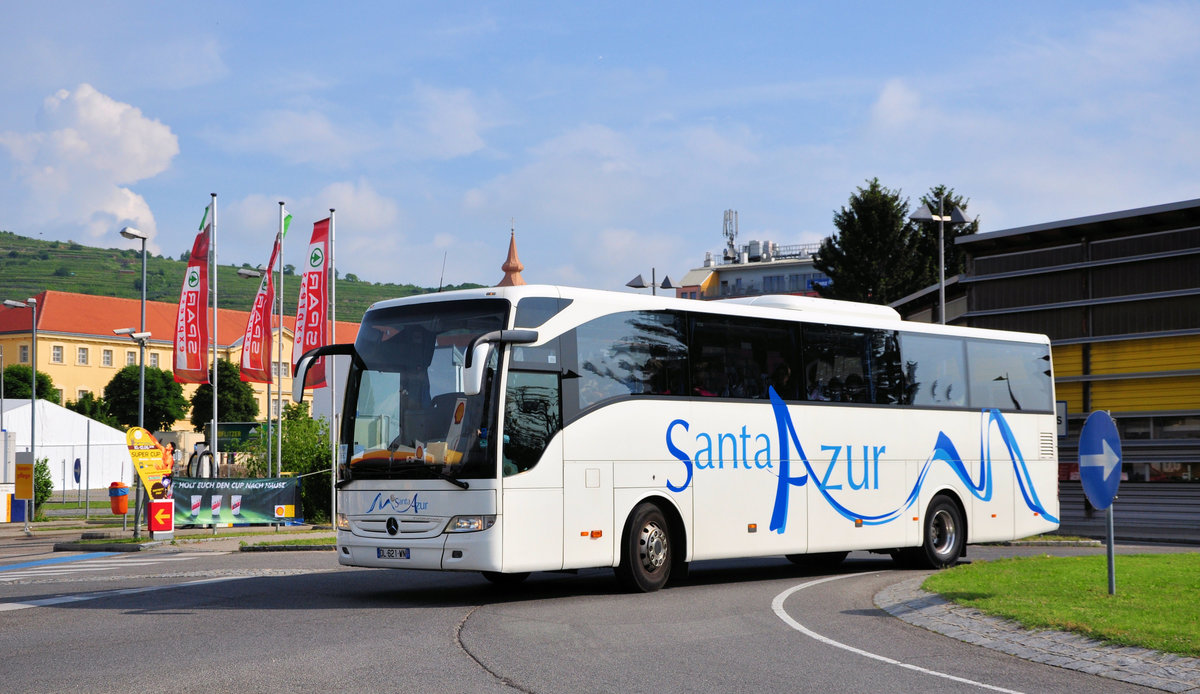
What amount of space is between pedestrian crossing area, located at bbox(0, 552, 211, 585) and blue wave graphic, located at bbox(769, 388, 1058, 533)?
1019 centimetres

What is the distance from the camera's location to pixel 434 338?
13453mm

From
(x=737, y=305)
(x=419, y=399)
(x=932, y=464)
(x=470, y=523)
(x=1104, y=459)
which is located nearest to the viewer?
(x=1104, y=459)

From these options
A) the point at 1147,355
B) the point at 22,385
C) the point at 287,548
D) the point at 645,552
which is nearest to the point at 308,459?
the point at 287,548

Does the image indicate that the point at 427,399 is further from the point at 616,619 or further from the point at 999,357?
the point at 999,357

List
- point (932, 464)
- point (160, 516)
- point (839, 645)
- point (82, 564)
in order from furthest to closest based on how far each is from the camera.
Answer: point (160, 516) < point (82, 564) < point (932, 464) < point (839, 645)

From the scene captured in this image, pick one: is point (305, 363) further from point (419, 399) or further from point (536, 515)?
point (536, 515)

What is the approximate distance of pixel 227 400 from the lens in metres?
111

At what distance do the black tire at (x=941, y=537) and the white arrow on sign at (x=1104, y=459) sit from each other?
A: 246 inches

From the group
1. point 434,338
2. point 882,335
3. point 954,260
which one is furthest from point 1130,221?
point 954,260

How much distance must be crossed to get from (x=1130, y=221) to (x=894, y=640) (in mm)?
21214

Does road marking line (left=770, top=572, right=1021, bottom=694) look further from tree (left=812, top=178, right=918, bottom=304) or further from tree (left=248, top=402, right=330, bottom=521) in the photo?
tree (left=812, top=178, right=918, bottom=304)

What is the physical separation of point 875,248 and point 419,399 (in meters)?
53.0

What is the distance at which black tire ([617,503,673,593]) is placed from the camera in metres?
14.1

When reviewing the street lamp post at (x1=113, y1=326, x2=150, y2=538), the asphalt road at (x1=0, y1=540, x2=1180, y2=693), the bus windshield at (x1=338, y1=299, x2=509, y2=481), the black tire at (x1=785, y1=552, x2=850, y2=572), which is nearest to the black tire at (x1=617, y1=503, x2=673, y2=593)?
the asphalt road at (x1=0, y1=540, x2=1180, y2=693)
